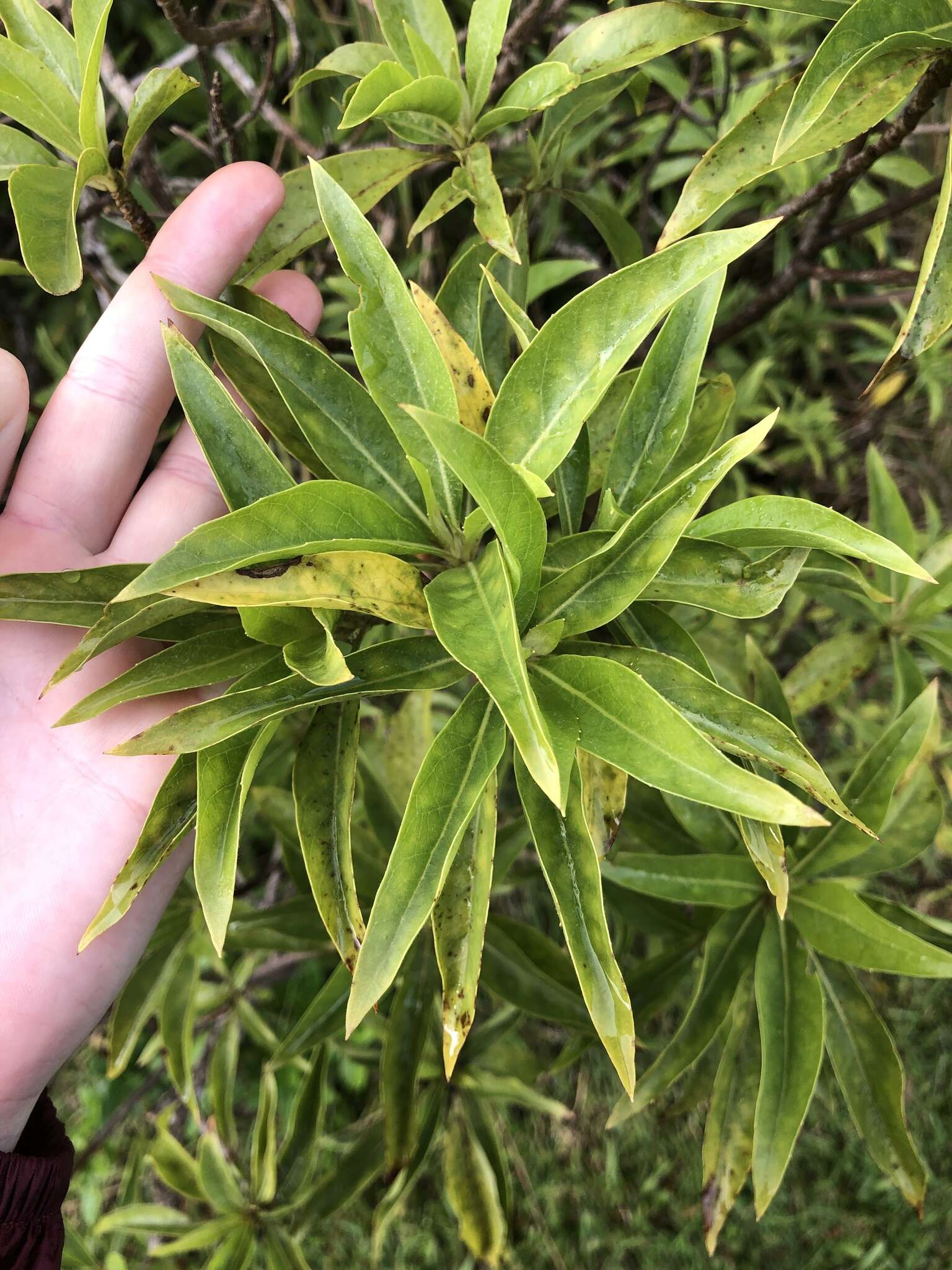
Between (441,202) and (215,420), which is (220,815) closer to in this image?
(215,420)

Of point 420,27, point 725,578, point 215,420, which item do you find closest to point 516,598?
point 725,578

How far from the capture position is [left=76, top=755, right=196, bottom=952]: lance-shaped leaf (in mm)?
707

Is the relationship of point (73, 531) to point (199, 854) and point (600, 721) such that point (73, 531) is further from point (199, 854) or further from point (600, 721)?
point (600, 721)

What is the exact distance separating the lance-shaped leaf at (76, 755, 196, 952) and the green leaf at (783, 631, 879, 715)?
0.98 m

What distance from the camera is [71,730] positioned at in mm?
1081

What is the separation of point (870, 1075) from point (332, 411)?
1011 millimetres

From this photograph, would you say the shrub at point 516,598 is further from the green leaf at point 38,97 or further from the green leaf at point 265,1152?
the green leaf at point 265,1152

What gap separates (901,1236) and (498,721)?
2.17 m

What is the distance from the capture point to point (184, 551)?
0.61 metres

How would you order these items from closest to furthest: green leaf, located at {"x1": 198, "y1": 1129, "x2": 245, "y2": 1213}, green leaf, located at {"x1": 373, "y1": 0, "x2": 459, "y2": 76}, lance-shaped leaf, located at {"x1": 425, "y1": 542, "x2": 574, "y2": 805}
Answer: lance-shaped leaf, located at {"x1": 425, "y1": 542, "x2": 574, "y2": 805} < green leaf, located at {"x1": 373, "y1": 0, "x2": 459, "y2": 76} < green leaf, located at {"x1": 198, "y1": 1129, "x2": 245, "y2": 1213}

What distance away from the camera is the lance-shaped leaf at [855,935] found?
0.90 meters

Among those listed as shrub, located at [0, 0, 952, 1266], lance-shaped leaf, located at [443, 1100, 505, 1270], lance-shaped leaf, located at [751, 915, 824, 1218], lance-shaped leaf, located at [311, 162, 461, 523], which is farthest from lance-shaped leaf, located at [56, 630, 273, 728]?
lance-shaped leaf, located at [443, 1100, 505, 1270]

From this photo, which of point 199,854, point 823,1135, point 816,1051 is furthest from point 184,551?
point 823,1135

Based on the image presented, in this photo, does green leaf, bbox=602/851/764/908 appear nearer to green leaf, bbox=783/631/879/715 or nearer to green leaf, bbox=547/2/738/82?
green leaf, bbox=783/631/879/715
